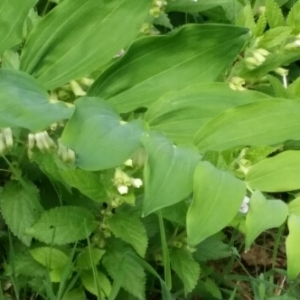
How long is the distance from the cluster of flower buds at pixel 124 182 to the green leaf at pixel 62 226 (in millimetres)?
111

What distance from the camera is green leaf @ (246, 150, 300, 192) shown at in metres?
0.82

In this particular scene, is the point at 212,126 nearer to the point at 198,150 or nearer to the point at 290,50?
the point at 198,150

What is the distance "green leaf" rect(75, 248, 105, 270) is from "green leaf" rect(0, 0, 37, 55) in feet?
1.24

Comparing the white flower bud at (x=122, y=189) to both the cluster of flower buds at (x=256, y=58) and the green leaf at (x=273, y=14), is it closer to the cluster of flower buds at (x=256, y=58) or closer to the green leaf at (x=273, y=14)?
the cluster of flower buds at (x=256, y=58)

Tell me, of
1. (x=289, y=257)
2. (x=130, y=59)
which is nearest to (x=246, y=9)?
(x=130, y=59)

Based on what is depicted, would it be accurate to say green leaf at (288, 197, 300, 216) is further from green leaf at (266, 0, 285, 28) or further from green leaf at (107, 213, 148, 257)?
green leaf at (266, 0, 285, 28)

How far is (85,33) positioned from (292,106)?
28cm

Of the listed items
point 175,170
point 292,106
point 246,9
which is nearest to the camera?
point 175,170

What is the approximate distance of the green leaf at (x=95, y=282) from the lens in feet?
3.52

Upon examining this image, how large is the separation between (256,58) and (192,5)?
204 millimetres

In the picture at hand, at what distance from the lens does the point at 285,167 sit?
836 millimetres

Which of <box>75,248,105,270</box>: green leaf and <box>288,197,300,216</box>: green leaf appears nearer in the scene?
<box>288,197,300,216</box>: green leaf

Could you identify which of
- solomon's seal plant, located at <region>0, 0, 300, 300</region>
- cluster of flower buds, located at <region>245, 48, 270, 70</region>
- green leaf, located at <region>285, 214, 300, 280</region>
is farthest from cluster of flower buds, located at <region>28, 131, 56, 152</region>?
cluster of flower buds, located at <region>245, 48, 270, 70</region>

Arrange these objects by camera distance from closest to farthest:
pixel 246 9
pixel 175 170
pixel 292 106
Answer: pixel 175 170, pixel 292 106, pixel 246 9
